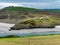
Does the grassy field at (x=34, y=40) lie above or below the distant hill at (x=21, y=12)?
below

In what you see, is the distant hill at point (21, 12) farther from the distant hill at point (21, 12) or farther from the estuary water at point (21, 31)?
the estuary water at point (21, 31)

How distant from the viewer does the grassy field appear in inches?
203

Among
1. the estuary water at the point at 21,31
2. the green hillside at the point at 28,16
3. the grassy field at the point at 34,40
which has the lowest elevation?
the grassy field at the point at 34,40

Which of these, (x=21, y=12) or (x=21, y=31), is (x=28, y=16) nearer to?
(x=21, y=12)

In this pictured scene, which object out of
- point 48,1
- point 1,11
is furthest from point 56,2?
point 1,11

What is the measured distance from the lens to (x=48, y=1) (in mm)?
6281

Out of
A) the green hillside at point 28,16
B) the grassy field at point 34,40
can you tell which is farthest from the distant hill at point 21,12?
the grassy field at point 34,40

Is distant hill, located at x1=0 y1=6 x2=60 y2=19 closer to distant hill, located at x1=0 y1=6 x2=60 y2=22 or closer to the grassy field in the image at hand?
distant hill, located at x1=0 y1=6 x2=60 y2=22

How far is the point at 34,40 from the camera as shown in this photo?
5.48 meters

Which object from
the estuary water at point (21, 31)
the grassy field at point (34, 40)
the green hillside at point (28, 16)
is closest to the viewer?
the grassy field at point (34, 40)

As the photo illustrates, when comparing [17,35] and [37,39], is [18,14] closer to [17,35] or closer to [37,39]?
[17,35]

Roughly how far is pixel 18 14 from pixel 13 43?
128 cm

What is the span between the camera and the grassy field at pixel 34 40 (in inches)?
203

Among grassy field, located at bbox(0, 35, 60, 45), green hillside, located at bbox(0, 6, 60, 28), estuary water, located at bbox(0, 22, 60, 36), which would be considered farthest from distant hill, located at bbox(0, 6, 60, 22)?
grassy field, located at bbox(0, 35, 60, 45)
